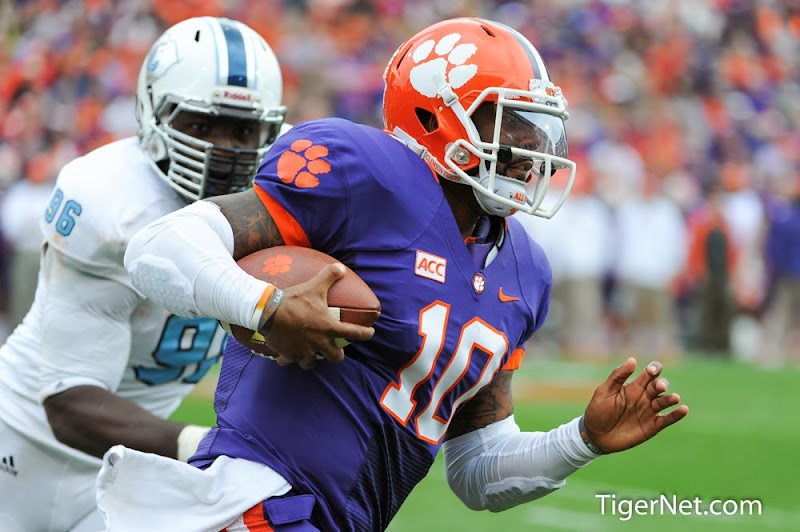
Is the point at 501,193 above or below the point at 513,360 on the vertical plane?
above

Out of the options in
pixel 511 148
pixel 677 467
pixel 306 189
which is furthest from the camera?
pixel 677 467

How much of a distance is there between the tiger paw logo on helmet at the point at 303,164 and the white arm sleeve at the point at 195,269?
16cm

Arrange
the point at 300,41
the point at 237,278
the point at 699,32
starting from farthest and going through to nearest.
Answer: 1. the point at 699,32
2. the point at 300,41
3. the point at 237,278

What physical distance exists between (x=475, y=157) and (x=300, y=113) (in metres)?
10.7

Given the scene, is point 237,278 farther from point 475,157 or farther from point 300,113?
point 300,113

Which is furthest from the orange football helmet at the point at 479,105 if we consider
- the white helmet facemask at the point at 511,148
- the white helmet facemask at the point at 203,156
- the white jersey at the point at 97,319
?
the white jersey at the point at 97,319

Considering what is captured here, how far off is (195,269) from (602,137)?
41.5ft

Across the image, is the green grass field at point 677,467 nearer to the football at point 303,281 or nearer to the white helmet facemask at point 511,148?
the white helmet facemask at point 511,148

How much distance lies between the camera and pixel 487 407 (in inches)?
119

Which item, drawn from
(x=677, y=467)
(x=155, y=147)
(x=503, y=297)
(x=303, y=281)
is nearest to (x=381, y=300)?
(x=303, y=281)

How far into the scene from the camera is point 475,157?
2.68 meters

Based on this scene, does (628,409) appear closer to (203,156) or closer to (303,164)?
(303,164)

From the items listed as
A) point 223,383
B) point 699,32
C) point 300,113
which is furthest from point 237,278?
point 699,32

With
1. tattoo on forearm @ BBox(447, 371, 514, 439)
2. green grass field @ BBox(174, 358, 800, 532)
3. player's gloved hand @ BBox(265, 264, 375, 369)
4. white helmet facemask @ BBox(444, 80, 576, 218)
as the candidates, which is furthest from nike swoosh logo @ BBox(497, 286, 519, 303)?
green grass field @ BBox(174, 358, 800, 532)
